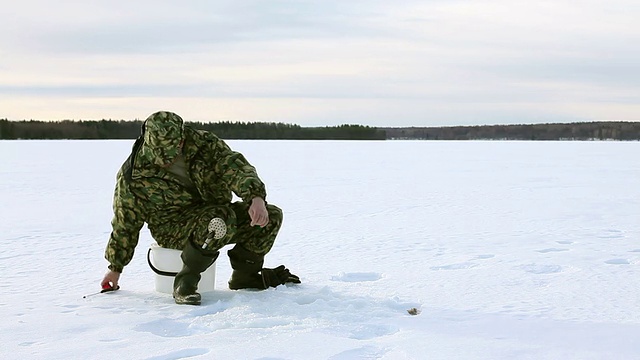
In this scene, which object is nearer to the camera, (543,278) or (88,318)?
(88,318)

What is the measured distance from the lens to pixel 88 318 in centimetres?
291

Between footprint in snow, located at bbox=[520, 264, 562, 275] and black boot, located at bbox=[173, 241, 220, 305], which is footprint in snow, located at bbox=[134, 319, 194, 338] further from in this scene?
footprint in snow, located at bbox=[520, 264, 562, 275]

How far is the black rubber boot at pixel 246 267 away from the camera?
3.41 metres

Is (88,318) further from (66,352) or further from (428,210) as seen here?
(428,210)

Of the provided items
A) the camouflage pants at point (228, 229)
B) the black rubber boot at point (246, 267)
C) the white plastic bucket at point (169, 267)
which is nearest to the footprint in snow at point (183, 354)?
the camouflage pants at point (228, 229)

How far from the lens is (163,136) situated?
10.0ft

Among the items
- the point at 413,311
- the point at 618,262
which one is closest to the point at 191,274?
the point at 413,311

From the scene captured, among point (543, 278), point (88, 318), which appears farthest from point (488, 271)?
point (88, 318)

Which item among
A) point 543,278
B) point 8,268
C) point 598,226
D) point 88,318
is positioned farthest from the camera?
point 598,226

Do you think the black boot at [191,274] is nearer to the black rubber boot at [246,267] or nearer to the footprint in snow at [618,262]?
the black rubber boot at [246,267]

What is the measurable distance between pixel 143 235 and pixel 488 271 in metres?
3.08

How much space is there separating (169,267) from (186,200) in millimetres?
337

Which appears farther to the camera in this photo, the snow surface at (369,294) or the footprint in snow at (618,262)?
the footprint in snow at (618,262)

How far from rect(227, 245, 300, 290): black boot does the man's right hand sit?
552 millimetres
